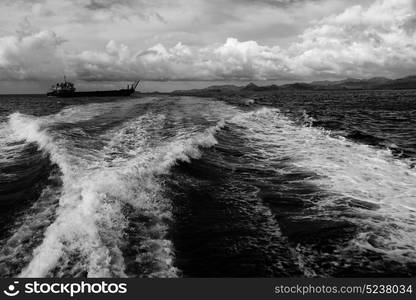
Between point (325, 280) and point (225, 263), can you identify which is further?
point (225, 263)

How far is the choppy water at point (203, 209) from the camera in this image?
7668mm

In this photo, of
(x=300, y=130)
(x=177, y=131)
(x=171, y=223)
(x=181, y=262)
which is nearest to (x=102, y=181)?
(x=171, y=223)

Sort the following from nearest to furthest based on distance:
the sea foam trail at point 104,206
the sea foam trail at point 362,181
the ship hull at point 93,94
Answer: the sea foam trail at point 104,206 < the sea foam trail at point 362,181 < the ship hull at point 93,94

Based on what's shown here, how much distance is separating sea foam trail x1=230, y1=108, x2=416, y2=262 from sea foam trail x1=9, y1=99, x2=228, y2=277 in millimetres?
5060

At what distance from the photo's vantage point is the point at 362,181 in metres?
13.8

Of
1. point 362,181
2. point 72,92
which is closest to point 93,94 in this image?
point 72,92

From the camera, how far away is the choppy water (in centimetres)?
767

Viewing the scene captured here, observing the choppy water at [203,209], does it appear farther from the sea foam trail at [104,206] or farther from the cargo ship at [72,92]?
the cargo ship at [72,92]

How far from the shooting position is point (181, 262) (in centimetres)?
778

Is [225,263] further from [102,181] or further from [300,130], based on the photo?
[300,130]

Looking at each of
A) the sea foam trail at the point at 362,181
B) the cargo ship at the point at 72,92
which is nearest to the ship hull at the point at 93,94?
the cargo ship at the point at 72,92

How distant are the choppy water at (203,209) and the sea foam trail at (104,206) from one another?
0.04 meters

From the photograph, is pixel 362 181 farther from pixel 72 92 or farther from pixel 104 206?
pixel 72 92

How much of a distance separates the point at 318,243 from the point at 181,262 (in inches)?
140
